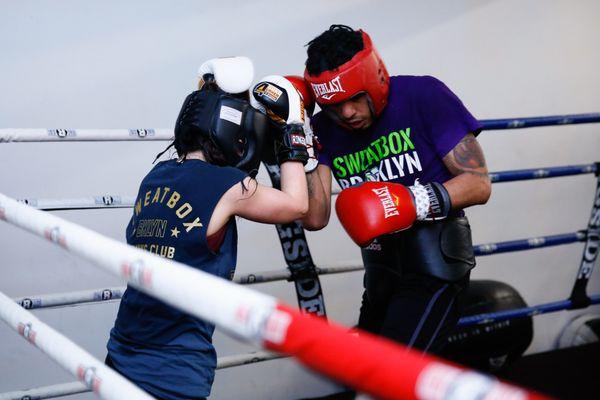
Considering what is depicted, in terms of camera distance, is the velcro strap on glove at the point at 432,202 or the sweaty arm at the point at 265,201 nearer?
the sweaty arm at the point at 265,201

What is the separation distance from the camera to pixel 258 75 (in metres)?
2.68

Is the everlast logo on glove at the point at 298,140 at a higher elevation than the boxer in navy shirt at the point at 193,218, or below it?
higher

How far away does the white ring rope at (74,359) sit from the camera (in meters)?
0.95

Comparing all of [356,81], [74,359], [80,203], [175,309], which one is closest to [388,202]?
[356,81]

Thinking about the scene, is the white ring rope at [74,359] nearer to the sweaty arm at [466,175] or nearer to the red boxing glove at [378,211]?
the red boxing glove at [378,211]

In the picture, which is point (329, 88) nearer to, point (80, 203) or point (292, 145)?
point (292, 145)

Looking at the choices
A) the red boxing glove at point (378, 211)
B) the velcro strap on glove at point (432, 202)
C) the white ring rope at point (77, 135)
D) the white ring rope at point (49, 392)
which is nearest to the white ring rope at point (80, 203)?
the white ring rope at point (77, 135)

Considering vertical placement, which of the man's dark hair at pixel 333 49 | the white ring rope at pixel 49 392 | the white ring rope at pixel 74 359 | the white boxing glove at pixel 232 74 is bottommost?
the white ring rope at pixel 49 392

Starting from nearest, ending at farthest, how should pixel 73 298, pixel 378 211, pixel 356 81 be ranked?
pixel 378 211, pixel 356 81, pixel 73 298

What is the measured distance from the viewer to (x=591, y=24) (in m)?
3.49

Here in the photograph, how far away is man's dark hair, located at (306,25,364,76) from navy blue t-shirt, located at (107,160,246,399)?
445mm

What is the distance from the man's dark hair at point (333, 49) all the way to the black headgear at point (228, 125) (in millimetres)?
243

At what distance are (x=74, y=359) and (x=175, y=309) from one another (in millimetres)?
275

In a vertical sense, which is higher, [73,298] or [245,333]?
[245,333]
